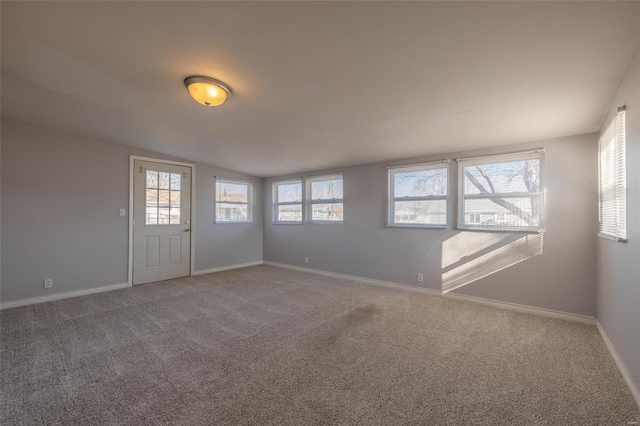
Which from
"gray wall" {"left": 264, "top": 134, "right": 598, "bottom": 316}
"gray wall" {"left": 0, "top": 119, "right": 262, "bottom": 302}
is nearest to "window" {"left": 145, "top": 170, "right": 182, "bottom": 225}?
"gray wall" {"left": 0, "top": 119, "right": 262, "bottom": 302}

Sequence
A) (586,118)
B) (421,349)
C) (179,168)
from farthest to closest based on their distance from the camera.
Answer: (179,168), (586,118), (421,349)

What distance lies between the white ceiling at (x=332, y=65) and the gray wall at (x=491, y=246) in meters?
0.60

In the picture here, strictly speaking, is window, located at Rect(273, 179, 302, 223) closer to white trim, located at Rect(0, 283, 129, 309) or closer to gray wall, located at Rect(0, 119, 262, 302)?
gray wall, located at Rect(0, 119, 262, 302)

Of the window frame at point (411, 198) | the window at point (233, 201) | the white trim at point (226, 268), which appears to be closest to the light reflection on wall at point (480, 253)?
the window frame at point (411, 198)

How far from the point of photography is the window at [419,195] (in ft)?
13.6

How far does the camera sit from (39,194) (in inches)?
149

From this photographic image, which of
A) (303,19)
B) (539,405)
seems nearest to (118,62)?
(303,19)

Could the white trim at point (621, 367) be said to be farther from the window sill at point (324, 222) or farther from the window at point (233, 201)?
the window at point (233, 201)

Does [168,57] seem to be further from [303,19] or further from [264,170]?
[264,170]

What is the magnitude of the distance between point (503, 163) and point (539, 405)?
9.44ft

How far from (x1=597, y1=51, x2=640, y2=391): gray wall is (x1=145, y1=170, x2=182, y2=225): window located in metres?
5.96

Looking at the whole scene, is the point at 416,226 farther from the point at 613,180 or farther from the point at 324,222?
the point at 613,180

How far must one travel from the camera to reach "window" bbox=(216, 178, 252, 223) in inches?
234

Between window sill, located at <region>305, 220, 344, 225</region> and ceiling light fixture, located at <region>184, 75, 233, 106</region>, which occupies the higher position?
ceiling light fixture, located at <region>184, 75, 233, 106</region>
